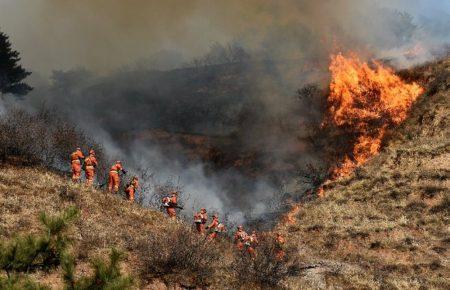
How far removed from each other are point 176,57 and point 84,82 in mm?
30369

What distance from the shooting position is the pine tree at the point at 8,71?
39781 millimetres

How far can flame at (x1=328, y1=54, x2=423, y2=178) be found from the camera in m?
33.6

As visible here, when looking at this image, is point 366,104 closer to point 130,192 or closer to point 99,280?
point 130,192

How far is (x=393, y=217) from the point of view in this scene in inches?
938

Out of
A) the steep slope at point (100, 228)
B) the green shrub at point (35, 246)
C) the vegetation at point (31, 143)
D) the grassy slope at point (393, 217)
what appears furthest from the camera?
the vegetation at point (31, 143)

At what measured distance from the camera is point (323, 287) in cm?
1356

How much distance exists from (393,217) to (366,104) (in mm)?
14004

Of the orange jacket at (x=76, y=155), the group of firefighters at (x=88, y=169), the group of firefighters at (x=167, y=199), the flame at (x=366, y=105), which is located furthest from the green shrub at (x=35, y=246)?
the flame at (x=366, y=105)

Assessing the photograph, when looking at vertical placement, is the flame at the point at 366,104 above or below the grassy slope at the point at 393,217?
above

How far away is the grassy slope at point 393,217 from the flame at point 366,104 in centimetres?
138

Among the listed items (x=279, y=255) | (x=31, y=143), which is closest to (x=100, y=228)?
(x=279, y=255)

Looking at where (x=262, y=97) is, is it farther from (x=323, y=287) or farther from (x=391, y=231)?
(x=323, y=287)

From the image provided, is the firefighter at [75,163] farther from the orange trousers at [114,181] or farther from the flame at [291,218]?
the flame at [291,218]

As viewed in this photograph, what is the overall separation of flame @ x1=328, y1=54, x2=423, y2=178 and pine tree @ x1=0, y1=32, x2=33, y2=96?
28.7m
